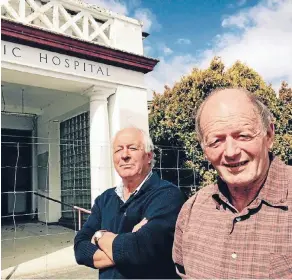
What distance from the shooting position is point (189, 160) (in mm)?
10445

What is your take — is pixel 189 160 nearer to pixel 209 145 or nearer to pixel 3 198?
pixel 3 198

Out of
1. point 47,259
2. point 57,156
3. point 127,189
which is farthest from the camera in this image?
point 57,156

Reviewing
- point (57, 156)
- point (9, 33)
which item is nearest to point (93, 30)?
point (9, 33)

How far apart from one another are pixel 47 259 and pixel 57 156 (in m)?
4.36

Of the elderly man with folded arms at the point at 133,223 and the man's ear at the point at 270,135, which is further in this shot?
the elderly man with folded arms at the point at 133,223

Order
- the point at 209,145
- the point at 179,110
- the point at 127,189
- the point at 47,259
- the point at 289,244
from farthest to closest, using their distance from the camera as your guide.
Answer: the point at 179,110 < the point at 47,259 < the point at 127,189 < the point at 209,145 < the point at 289,244

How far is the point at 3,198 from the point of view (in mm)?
10594

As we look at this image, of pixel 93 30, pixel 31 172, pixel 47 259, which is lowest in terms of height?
pixel 47 259

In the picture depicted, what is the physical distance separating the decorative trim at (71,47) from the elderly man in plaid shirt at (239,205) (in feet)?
16.3

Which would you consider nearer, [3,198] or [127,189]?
[127,189]

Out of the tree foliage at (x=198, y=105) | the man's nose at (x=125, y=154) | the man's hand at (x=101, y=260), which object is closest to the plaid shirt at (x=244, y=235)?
the man's hand at (x=101, y=260)

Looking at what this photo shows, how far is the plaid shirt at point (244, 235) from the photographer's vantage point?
1279 mm

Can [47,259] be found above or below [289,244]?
below

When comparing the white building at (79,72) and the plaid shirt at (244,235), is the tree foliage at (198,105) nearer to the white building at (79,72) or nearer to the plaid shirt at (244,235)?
the white building at (79,72)
